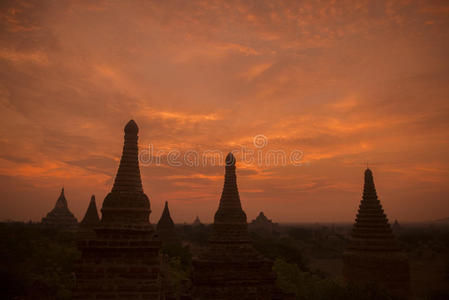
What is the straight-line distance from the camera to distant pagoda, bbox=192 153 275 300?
46.5ft

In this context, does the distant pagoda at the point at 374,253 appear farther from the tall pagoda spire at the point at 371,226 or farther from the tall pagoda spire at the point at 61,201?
the tall pagoda spire at the point at 61,201

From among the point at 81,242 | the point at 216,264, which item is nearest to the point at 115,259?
the point at 81,242

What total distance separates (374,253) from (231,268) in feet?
42.0

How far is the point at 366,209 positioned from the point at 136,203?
18.2 m

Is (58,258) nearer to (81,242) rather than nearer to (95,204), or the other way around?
(95,204)

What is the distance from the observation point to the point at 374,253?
75.4 feet

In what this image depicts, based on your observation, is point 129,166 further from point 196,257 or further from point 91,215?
point 91,215

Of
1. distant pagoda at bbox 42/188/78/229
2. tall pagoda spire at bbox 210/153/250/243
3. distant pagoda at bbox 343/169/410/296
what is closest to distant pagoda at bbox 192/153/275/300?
tall pagoda spire at bbox 210/153/250/243

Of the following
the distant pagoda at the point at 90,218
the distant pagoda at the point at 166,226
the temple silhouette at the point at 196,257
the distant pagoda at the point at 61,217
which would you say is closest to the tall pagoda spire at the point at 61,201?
the distant pagoda at the point at 61,217

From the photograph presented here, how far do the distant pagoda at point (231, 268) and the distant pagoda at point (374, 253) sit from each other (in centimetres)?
1094

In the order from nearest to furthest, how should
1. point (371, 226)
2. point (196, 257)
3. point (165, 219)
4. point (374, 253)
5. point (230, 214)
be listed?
1. point (196, 257)
2. point (230, 214)
3. point (374, 253)
4. point (371, 226)
5. point (165, 219)

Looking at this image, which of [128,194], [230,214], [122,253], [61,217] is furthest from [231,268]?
[61,217]

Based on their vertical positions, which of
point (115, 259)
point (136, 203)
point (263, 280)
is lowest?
point (263, 280)

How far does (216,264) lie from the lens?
47.6 ft
